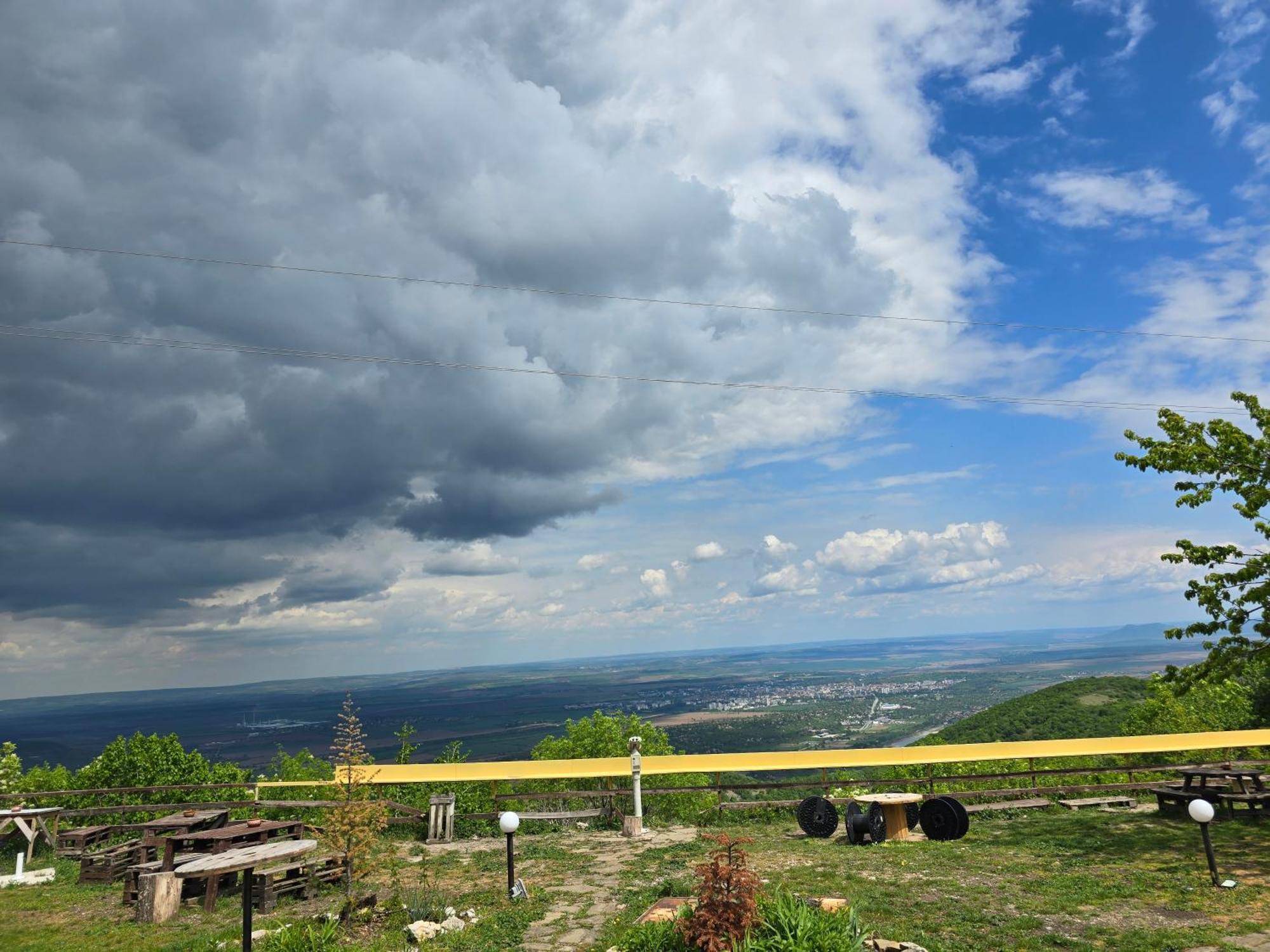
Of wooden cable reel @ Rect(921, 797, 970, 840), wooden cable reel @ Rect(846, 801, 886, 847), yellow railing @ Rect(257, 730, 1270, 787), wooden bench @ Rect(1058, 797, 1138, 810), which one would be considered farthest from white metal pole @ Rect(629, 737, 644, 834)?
wooden bench @ Rect(1058, 797, 1138, 810)

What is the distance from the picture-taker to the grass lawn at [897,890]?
9.84 metres

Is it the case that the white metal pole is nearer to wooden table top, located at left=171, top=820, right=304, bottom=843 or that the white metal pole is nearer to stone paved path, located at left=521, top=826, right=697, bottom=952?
stone paved path, located at left=521, top=826, right=697, bottom=952

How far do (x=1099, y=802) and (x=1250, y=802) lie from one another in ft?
Answer: 9.76

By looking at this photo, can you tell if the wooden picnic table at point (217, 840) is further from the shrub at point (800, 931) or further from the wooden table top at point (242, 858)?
the shrub at point (800, 931)

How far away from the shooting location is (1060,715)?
53312 mm

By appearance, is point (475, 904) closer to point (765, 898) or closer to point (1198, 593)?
point (765, 898)

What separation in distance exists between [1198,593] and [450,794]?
16632 mm

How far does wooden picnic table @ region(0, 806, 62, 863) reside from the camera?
1572 cm

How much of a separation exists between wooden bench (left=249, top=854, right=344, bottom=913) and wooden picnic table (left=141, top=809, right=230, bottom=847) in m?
2.62

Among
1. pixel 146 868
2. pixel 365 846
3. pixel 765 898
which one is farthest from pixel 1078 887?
pixel 146 868

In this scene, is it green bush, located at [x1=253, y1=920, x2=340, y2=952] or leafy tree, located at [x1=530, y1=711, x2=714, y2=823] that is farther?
leafy tree, located at [x1=530, y1=711, x2=714, y2=823]

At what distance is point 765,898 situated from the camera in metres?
9.16

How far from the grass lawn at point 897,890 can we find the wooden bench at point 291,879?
326mm

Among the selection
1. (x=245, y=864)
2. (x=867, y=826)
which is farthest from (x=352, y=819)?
(x=867, y=826)
